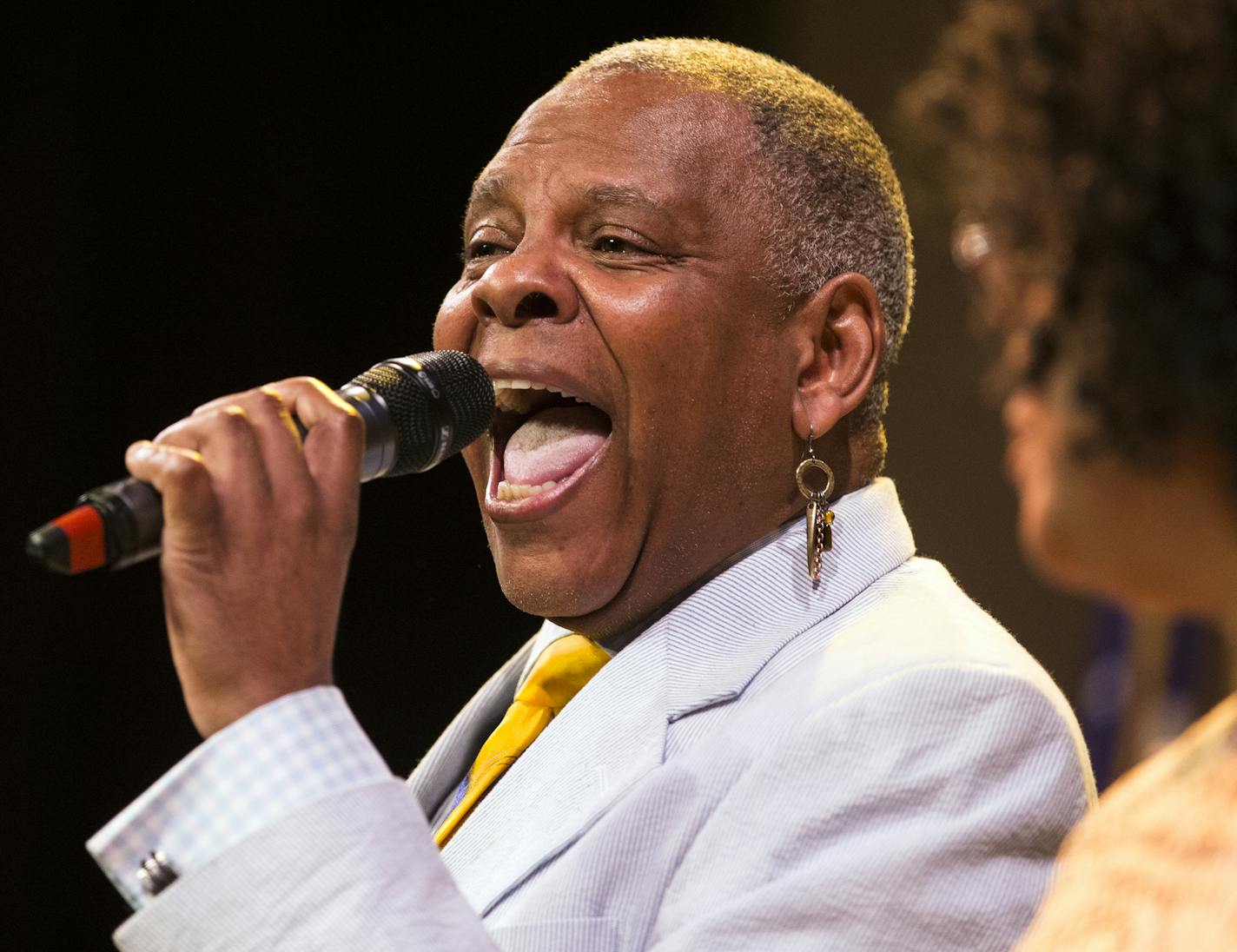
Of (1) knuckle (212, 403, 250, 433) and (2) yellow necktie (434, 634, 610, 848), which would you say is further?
(2) yellow necktie (434, 634, 610, 848)

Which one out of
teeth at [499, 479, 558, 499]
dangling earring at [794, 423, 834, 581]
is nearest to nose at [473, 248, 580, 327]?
teeth at [499, 479, 558, 499]

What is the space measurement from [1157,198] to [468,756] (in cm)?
151

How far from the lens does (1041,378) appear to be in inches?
35.6

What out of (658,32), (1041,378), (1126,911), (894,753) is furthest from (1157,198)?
(658,32)

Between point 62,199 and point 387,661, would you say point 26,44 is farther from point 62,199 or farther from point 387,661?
point 387,661

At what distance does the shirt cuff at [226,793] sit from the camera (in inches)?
47.6

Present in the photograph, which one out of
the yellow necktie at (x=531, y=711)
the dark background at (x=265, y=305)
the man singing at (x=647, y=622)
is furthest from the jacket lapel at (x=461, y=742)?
the dark background at (x=265, y=305)

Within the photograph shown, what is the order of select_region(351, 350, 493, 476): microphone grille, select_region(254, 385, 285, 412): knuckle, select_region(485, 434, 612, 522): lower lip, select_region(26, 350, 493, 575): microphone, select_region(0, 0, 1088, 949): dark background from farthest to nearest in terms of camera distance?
select_region(0, 0, 1088, 949): dark background
select_region(485, 434, 612, 522): lower lip
select_region(351, 350, 493, 476): microphone grille
select_region(254, 385, 285, 412): knuckle
select_region(26, 350, 493, 575): microphone

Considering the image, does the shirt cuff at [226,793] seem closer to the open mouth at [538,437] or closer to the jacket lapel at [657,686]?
the jacket lapel at [657,686]

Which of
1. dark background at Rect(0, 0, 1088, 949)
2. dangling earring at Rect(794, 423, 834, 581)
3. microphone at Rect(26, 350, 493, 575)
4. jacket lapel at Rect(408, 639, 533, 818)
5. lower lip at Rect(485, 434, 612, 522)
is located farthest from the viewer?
dark background at Rect(0, 0, 1088, 949)

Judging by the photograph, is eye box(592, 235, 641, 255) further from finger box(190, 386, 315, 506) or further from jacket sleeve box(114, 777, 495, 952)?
jacket sleeve box(114, 777, 495, 952)

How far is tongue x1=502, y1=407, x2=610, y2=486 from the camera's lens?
1.92 metres

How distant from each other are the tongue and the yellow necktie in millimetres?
229

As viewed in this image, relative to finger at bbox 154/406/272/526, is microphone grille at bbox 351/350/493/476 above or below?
below
